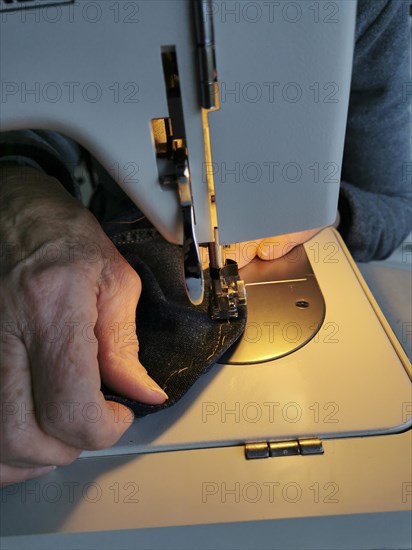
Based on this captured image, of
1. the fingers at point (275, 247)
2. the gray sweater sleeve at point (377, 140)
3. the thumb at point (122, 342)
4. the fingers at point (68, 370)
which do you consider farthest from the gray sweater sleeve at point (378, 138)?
the fingers at point (68, 370)

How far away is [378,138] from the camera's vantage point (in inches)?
47.3

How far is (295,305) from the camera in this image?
0.80 m

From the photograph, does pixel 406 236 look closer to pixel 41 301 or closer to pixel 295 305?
pixel 295 305

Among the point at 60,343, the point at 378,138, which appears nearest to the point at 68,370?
the point at 60,343

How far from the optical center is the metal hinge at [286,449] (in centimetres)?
60

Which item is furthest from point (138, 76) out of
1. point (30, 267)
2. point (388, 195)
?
point (388, 195)

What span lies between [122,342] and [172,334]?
77 mm

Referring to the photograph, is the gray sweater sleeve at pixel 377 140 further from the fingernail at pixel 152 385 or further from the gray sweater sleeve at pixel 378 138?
the fingernail at pixel 152 385

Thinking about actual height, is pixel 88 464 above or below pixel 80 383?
below

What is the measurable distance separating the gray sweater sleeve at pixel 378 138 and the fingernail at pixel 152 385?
660 millimetres

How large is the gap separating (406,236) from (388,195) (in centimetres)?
11

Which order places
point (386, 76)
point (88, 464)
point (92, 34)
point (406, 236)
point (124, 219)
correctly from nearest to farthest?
point (92, 34) → point (88, 464) → point (124, 219) → point (386, 76) → point (406, 236)

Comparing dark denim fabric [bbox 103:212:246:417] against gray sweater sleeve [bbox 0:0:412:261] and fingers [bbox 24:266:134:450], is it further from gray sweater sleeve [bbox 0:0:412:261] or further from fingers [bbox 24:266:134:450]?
gray sweater sleeve [bbox 0:0:412:261]

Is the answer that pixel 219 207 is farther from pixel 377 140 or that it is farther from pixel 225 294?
pixel 377 140
